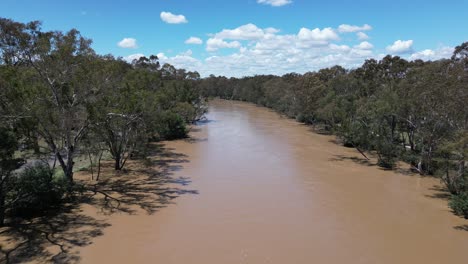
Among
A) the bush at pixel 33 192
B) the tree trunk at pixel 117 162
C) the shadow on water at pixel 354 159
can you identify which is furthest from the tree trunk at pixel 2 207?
the shadow on water at pixel 354 159

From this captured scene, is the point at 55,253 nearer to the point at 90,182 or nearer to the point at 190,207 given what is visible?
the point at 190,207

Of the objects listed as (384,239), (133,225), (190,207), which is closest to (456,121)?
(384,239)

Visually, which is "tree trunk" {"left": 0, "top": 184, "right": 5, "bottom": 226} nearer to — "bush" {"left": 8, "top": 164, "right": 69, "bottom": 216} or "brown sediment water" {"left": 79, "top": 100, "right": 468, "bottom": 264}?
"bush" {"left": 8, "top": 164, "right": 69, "bottom": 216}

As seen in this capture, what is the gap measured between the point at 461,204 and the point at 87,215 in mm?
14530

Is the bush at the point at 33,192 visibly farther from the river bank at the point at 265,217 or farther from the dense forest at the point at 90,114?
the river bank at the point at 265,217

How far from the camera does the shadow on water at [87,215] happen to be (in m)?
9.88

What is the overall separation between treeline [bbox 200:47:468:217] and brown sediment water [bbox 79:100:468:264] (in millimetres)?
1480

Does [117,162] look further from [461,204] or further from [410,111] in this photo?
[410,111]

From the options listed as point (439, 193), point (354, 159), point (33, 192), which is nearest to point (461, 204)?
point (439, 193)

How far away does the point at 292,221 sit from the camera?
42.2 ft

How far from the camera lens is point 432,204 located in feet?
49.6

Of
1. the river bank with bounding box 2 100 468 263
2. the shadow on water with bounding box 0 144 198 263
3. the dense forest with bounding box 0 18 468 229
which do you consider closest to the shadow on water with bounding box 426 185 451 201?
the river bank with bounding box 2 100 468 263

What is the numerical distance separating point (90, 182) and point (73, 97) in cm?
495

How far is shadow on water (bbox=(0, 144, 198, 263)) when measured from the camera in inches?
389
